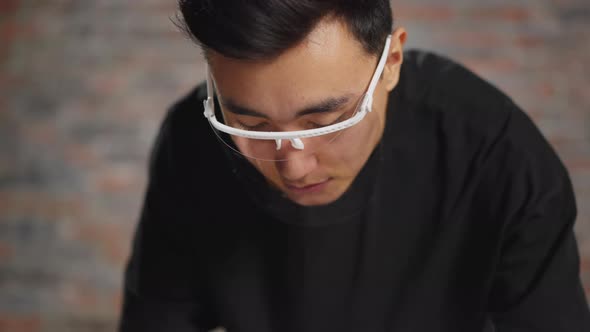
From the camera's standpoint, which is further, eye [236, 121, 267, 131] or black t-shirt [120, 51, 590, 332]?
black t-shirt [120, 51, 590, 332]

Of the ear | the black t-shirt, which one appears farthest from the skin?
the black t-shirt

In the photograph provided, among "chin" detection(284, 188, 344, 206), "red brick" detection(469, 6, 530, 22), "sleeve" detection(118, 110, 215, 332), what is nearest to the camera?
"chin" detection(284, 188, 344, 206)

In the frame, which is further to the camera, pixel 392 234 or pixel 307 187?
pixel 392 234

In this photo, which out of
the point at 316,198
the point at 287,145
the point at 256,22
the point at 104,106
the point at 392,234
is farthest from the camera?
the point at 104,106

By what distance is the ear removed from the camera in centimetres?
107

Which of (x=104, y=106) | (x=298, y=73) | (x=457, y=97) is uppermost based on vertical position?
(x=298, y=73)

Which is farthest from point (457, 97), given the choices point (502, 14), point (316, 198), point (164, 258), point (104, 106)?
point (104, 106)

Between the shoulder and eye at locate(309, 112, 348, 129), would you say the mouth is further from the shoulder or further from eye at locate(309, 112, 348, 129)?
the shoulder

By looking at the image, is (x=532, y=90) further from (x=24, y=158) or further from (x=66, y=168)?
A: (x=24, y=158)

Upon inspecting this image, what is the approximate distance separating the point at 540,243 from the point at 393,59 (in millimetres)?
389

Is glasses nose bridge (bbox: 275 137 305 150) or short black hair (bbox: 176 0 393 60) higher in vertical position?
short black hair (bbox: 176 0 393 60)

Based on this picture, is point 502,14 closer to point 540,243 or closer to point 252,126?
point 540,243

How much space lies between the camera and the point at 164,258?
1.36 metres

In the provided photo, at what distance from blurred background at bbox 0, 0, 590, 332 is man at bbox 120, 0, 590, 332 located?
4.31 feet
